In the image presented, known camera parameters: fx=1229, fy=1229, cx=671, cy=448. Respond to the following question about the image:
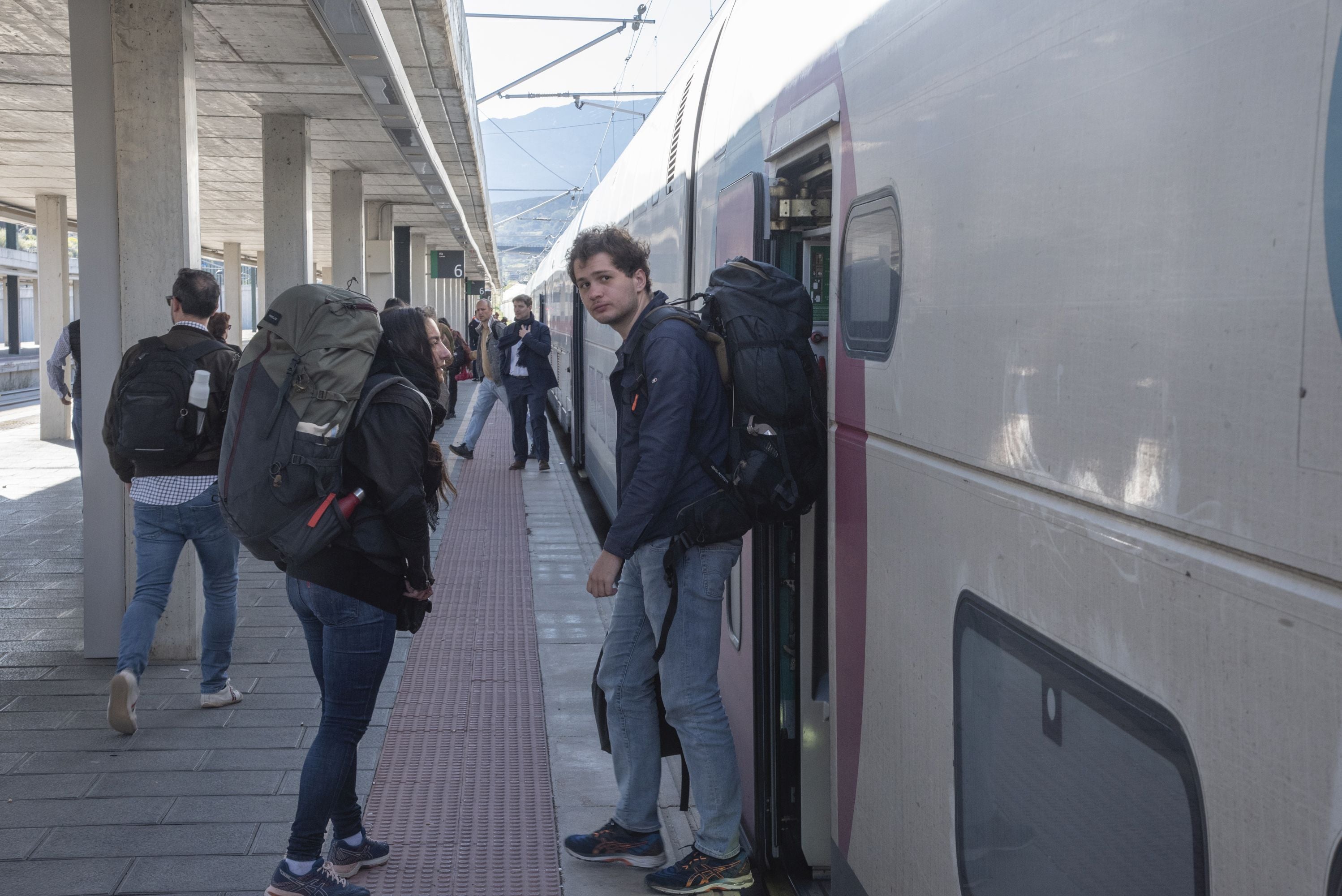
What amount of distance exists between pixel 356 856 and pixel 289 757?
3.90 ft

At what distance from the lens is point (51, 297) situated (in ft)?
55.5

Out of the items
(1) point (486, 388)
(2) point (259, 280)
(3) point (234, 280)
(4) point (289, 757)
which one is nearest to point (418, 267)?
(3) point (234, 280)

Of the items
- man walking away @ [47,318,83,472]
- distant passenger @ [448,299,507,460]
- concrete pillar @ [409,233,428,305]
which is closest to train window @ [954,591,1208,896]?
man walking away @ [47,318,83,472]

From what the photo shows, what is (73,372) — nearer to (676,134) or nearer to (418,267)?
(676,134)

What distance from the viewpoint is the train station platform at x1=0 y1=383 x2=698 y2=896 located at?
12.4ft

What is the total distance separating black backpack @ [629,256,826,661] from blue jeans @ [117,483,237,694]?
2643mm

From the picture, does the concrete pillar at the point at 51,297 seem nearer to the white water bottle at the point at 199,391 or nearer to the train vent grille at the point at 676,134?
the white water bottle at the point at 199,391

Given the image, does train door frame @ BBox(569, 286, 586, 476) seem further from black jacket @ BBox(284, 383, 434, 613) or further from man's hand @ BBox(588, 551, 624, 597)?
man's hand @ BBox(588, 551, 624, 597)

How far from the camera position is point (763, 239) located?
327 cm

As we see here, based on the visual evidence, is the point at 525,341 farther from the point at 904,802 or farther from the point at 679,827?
the point at 904,802

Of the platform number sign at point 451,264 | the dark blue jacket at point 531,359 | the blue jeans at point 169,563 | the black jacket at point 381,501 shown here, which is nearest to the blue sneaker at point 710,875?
the black jacket at point 381,501

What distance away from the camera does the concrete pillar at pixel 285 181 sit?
1191 centimetres

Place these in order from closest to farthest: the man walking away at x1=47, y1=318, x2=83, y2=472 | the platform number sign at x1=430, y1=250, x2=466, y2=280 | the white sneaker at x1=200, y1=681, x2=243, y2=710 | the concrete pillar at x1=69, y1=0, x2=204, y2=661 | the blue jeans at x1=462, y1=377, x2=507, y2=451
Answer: the white sneaker at x1=200, y1=681, x2=243, y2=710, the concrete pillar at x1=69, y1=0, x2=204, y2=661, the man walking away at x1=47, y1=318, x2=83, y2=472, the blue jeans at x1=462, y1=377, x2=507, y2=451, the platform number sign at x1=430, y1=250, x2=466, y2=280

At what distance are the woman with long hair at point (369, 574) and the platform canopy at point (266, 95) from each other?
3.81 meters
